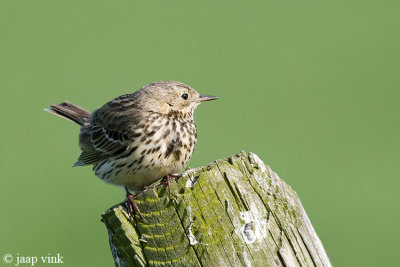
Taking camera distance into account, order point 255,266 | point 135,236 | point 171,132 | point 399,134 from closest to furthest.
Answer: point 255,266 → point 135,236 → point 171,132 → point 399,134

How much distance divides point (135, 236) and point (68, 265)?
4802 mm

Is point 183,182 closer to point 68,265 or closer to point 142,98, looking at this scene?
point 142,98

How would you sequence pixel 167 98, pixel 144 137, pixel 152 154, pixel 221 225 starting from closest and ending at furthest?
pixel 221 225
pixel 152 154
pixel 144 137
pixel 167 98

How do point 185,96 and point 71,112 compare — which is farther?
point 71,112

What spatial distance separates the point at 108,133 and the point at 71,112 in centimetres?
171

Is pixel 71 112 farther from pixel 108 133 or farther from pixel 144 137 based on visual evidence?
pixel 144 137

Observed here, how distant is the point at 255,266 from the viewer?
13.4ft

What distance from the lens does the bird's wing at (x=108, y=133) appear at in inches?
269

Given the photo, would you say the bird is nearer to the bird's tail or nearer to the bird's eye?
the bird's eye

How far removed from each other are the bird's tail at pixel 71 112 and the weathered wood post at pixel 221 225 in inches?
170

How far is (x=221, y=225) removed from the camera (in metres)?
4.14

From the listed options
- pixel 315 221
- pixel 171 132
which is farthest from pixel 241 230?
pixel 315 221

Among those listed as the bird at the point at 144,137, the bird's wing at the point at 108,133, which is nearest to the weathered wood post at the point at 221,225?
the bird at the point at 144,137

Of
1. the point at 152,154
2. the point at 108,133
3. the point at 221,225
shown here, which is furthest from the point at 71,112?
the point at 221,225
